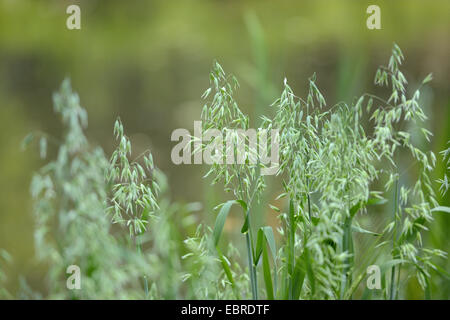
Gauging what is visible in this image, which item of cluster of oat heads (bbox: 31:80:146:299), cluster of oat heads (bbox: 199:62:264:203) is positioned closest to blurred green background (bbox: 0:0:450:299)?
cluster of oat heads (bbox: 31:80:146:299)

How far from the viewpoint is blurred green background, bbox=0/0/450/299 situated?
12.7ft

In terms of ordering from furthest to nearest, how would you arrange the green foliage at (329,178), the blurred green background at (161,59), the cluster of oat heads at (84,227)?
the blurred green background at (161,59), the cluster of oat heads at (84,227), the green foliage at (329,178)

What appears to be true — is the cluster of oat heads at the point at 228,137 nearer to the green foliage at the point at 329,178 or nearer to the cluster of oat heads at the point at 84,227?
the green foliage at the point at 329,178

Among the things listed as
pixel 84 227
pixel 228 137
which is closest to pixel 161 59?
pixel 84 227

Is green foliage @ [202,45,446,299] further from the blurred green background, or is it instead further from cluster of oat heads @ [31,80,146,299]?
the blurred green background

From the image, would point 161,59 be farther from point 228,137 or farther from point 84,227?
point 228,137

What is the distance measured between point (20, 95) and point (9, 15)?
201 cm

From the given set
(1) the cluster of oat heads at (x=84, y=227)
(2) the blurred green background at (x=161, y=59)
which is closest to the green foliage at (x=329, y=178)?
(1) the cluster of oat heads at (x=84, y=227)

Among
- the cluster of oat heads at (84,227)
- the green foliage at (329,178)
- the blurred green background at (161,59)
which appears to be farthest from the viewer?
the blurred green background at (161,59)

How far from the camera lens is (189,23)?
22.0ft

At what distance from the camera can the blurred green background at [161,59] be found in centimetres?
386
